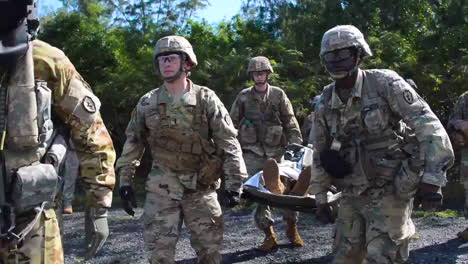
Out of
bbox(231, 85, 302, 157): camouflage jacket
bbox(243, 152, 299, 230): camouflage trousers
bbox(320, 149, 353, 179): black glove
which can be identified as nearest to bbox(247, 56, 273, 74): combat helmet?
bbox(231, 85, 302, 157): camouflage jacket

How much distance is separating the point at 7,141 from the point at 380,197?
2594mm

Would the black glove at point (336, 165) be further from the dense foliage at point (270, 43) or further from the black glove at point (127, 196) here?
the dense foliage at point (270, 43)

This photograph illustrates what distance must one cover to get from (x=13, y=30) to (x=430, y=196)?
8.95 ft

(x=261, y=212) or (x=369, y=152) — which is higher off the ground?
(x=369, y=152)

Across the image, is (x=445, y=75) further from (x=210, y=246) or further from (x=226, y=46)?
(x=210, y=246)

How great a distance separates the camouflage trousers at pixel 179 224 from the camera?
5426 millimetres

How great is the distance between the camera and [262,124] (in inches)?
347

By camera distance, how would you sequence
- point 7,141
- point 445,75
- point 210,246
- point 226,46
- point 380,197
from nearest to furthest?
point 7,141
point 380,197
point 210,246
point 445,75
point 226,46

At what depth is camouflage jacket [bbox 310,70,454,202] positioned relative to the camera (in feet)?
15.8

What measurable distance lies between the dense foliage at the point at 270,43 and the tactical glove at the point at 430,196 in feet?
29.9

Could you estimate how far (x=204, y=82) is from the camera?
579 inches

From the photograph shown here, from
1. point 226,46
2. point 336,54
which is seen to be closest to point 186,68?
point 336,54

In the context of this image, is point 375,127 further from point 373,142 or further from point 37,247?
point 37,247

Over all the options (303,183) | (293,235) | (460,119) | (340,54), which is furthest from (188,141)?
(460,119)
